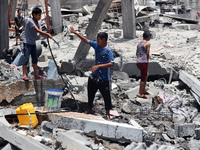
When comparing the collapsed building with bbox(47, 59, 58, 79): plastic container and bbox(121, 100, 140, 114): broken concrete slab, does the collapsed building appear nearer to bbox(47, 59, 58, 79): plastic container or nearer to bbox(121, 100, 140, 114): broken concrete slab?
bbox(121, 100, 140, 114): broken concrete slab

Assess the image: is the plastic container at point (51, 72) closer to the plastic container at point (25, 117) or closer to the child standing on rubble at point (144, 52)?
the child standing on rubble at point (144, 52)

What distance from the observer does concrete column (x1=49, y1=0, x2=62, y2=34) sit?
1271 cm

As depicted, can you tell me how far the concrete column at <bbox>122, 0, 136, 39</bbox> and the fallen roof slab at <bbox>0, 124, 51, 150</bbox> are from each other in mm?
8063

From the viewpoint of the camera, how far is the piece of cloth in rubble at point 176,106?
552cm

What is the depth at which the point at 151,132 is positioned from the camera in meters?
4.46

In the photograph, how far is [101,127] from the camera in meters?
4.29

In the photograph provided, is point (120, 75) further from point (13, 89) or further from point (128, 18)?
point (128, 18)

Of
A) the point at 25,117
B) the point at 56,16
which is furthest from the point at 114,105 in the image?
the point at 56,16

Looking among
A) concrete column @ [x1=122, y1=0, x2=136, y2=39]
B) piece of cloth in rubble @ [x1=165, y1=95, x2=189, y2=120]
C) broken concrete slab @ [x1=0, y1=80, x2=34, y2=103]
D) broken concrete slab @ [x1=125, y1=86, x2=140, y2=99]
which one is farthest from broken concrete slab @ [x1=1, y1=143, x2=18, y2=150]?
concrete column @ [x1=122, y1=0, x2=136, y2=39]

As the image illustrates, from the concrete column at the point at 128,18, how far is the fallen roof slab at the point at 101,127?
7399 millimetres

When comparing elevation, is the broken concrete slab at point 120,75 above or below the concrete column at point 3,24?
below

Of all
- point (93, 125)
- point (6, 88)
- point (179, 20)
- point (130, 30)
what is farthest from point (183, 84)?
point (179, 20)

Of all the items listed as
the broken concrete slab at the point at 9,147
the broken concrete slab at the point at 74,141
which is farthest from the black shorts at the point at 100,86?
the broken concrete slab at the point at 9,147

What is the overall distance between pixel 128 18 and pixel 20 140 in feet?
27.1
